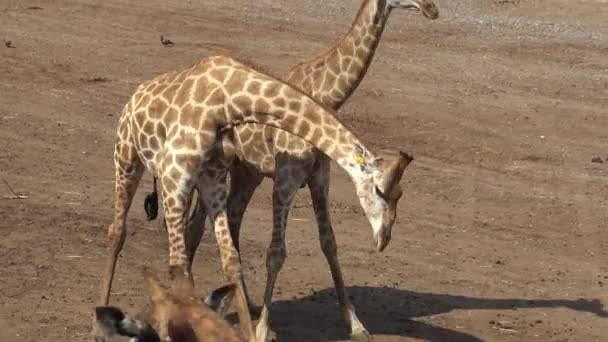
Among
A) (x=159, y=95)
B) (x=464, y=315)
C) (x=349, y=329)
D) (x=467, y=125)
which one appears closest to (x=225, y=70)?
(x=159, y=95)

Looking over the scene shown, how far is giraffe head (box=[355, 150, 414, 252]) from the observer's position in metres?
9.13

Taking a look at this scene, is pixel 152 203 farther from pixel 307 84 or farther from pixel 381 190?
pixel 381 190

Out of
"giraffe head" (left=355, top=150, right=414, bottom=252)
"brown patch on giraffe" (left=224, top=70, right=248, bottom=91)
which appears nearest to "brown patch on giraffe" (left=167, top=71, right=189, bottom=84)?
"brown patch on giraffe" (left=224, top=70, right=248, bottom=91)

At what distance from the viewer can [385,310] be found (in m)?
11.4

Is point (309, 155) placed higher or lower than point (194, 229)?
higher

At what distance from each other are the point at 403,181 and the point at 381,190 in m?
6.04

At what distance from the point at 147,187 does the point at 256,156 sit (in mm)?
3860

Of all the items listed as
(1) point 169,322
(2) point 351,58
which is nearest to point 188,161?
(2) point 351,58

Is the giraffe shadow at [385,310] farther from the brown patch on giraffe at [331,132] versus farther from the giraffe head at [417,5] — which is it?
the giraffe head at [417,5]

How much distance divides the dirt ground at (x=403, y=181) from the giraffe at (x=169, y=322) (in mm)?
4384

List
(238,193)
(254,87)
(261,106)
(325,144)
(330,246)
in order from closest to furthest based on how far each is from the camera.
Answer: (325,144), (261,106), (254,87), (330,246), (238,193)

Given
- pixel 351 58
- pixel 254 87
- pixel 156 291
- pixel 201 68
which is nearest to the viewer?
pixel 156 291

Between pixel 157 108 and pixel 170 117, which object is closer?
pixel 170 117

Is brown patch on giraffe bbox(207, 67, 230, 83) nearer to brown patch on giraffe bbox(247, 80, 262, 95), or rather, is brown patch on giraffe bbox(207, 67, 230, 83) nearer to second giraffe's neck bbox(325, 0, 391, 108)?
brown patch on giraffe bbox(247, 80, 262, 95)
